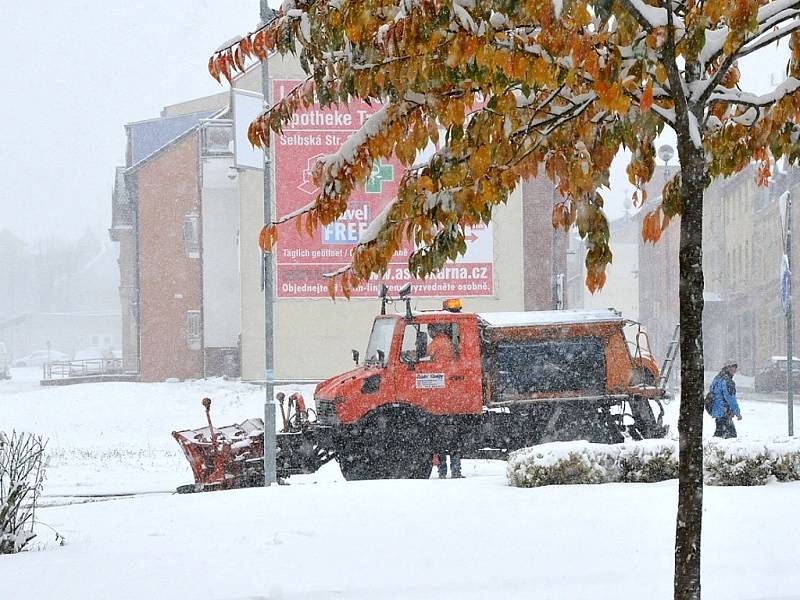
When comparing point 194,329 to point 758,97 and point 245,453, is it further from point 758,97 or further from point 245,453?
point 758,97

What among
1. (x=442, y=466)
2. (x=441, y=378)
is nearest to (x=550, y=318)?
(x=441, y=378)

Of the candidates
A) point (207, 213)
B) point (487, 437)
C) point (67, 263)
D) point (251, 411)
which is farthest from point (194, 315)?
point (67, 263)

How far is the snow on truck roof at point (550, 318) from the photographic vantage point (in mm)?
13633

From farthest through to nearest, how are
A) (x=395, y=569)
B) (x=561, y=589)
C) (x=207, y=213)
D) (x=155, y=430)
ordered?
(x=207, y=213) → (x=155, y=430) → (x=395, y=569) → (x=561, y=589)

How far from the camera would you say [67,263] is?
5832 inches

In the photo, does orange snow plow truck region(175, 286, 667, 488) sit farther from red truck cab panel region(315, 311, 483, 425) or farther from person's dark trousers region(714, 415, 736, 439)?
person's dark trousers region(714, 415, 736, 439)

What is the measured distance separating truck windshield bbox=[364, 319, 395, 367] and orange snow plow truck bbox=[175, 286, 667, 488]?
3 cm

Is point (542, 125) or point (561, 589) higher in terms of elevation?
point (542, 125)

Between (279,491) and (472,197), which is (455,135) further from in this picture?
(279,491)

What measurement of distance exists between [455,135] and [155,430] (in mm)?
21068

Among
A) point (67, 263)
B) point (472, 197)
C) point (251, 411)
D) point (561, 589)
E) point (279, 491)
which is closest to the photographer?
Result: point (472, 197)

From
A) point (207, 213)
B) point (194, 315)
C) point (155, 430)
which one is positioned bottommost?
point (155, 430)

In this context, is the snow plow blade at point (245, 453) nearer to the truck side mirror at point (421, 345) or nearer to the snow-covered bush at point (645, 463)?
the truck side mirror at point (421, 345)

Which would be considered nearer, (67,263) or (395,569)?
(395,569)
